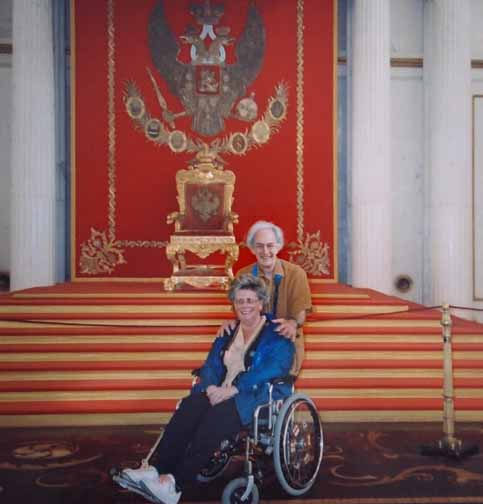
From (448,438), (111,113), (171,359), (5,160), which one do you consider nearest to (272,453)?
(448,438)

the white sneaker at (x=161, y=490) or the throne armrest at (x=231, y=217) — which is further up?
the throne armrest at (x=231, y=217)

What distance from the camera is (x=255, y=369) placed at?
2586 millimetres

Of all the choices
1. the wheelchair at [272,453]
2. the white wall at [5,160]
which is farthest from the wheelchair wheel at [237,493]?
the white wall at [5,160]

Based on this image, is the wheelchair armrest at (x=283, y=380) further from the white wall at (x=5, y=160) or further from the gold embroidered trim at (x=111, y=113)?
the white wall at (x=5, y=160)

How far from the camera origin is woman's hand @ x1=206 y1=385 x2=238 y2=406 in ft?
8.27

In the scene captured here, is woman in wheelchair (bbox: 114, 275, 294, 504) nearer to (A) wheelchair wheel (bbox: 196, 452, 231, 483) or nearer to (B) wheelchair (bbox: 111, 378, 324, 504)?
(B) wheelchair (bbox: 111, 378, 324, 504)

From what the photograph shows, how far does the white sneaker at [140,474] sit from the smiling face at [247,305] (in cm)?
78

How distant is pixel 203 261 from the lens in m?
7.21

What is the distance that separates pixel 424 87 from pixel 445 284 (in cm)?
274

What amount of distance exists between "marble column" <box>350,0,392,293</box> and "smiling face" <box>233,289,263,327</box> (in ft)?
14.4

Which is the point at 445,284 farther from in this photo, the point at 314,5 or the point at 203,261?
the point at 314,5

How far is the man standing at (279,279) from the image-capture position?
10.1ft

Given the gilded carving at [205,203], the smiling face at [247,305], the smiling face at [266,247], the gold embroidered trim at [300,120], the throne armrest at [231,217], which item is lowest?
the smiling face at [247,305]

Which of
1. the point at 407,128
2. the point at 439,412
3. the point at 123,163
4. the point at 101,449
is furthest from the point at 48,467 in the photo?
the point at 407,128
